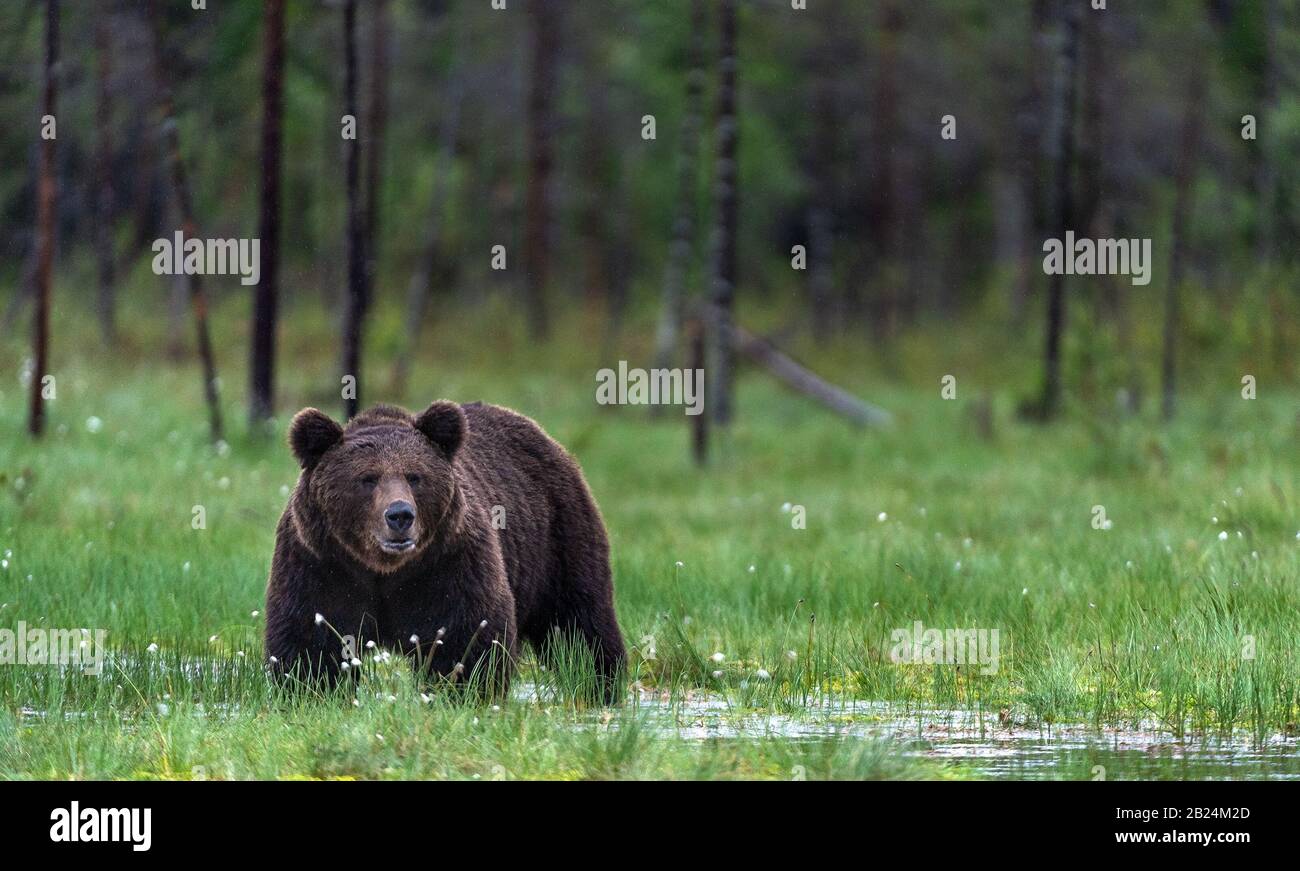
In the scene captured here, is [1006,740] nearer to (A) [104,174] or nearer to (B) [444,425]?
(B) [444,425]

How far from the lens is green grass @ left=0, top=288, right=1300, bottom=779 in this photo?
21.0ft

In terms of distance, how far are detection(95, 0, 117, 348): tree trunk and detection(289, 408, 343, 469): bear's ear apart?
15.0m

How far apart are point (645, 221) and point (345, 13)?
32.0m

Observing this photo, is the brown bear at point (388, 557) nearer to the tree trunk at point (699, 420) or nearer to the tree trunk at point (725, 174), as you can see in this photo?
the tree trunk at point (699, 420)

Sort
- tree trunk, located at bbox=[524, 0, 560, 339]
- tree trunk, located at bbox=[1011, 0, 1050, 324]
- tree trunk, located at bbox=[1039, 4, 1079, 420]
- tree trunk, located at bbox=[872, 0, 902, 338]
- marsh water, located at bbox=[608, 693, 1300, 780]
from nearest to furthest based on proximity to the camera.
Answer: marsh water, located at bbox=[608, 693, 1300, 780]
tree trunk, located at bbox=[1039, 4, 1079, 420]
tree trunk, located at bbox=[1011, 0, 1050, 324]
tree trunk, located at bbox=[872, 0, 902, 338]
tree trunk, located at bbox=[524, 0, 560, 339]

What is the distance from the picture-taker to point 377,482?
716 centimetres

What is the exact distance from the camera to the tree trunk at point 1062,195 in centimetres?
2278

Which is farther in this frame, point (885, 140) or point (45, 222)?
point (885, 140)

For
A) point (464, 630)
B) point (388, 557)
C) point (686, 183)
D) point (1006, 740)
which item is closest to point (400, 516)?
point (388, 557)

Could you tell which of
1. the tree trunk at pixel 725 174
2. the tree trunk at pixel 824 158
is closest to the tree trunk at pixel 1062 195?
the tree trunk at pixel 725 174

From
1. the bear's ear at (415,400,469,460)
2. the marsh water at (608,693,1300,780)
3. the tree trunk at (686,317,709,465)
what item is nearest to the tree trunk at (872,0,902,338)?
the tree trunk at (686,317,709,465)

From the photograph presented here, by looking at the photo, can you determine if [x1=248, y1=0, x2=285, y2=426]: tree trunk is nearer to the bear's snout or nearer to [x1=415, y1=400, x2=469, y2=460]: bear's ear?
[x1=415, y1=400, x2=469, y2=460]: bear's ear

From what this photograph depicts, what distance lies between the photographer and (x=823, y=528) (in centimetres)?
1361

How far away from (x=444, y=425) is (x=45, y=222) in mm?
10186
